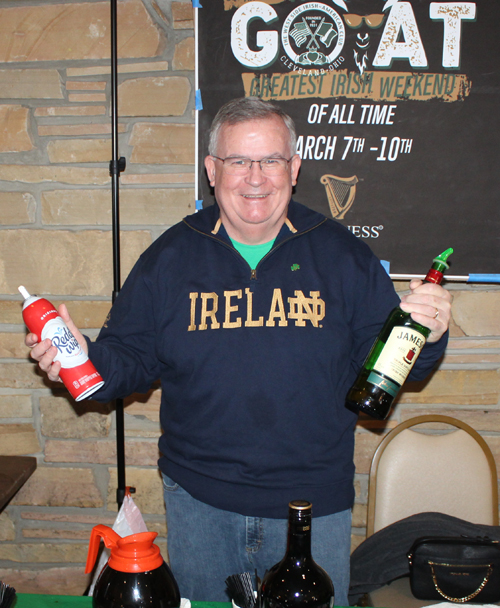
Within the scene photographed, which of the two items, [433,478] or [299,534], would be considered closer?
[299,534]

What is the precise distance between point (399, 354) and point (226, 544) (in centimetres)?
67

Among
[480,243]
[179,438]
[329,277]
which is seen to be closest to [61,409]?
[179,438]

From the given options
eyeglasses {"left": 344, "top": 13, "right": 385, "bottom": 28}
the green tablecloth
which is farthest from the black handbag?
eyeglasses {"left": 344, "top": 13, "right": 385, "bottom": 28}

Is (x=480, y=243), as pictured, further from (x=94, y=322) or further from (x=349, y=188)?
(x=94, y=322)

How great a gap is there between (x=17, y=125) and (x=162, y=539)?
1.54 meters

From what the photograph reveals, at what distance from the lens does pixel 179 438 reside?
1354mm

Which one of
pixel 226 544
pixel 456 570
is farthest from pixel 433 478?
pixel 226 544

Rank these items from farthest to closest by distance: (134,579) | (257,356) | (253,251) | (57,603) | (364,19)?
(364,19)
(253,251)
(257,356)
(57,603)
(134,579)

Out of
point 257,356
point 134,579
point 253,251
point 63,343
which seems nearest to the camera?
point 134,579

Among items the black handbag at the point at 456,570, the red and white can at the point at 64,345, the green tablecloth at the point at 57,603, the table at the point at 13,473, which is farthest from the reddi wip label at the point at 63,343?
the black handbag at the point at 456,570

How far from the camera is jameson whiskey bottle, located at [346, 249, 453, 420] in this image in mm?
1073

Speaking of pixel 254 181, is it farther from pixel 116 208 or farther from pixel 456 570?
pixel 456 570

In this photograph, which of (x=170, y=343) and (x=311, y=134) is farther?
(x=311, y=134)

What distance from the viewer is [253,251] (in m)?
1.40
